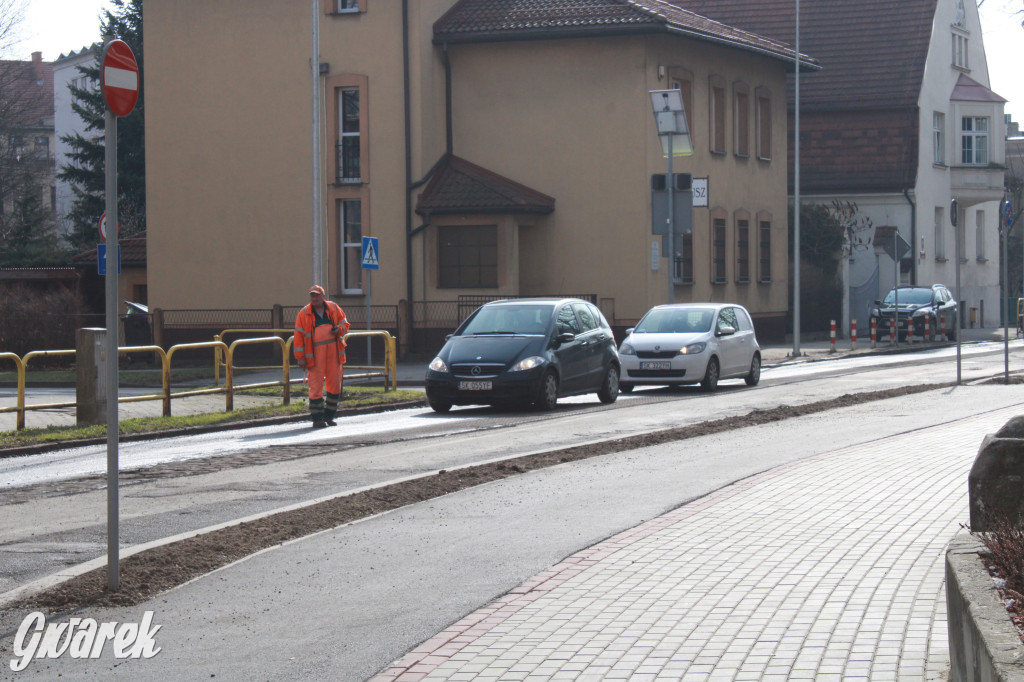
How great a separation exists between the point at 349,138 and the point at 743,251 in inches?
501

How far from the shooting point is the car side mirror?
20156 mm

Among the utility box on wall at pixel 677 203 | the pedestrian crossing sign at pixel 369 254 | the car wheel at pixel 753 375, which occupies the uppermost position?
the utility box on wall at pixel 677 203

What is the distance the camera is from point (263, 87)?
36312mm

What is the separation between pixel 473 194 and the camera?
34.6 meters

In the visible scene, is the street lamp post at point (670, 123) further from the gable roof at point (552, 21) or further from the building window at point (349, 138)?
the building window at point (349, 138)

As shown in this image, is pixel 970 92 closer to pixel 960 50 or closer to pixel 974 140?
pixel 974 140

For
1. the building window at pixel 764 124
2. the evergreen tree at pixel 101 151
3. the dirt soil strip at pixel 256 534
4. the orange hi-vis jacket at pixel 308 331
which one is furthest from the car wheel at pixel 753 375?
the evergreen tree at pixel 101 151

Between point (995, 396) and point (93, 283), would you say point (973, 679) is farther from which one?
point (93, 283)

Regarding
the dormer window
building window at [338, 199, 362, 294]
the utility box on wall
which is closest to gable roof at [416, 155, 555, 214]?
building window at [338, 199, 362, 294]

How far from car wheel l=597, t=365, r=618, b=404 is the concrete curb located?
52.2 feet

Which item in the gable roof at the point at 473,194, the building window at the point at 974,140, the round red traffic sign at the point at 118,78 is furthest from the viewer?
the building window at the point at 974,140

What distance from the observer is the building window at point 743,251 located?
4122cm

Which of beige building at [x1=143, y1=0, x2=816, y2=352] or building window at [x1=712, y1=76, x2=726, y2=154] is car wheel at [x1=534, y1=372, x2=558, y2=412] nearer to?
beige building at [x1=143, y1=0, x2=816, y2=352]

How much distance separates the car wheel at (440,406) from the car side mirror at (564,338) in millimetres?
1796
